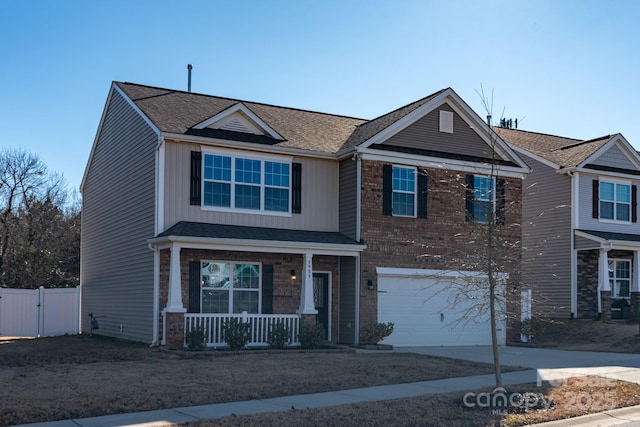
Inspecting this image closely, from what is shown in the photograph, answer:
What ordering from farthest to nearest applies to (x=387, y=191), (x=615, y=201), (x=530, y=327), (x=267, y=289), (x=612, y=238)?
(x=615, y=201), (x=612, y=238), (x=530, y=327), (x=387, y=191), (x=267, y=289)

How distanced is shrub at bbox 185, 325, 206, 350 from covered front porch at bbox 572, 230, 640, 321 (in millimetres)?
15497

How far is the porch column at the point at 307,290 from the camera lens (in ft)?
67.3

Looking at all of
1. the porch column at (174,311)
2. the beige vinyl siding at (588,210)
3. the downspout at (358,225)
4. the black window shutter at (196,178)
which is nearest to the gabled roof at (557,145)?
the beige vinyl siding at (588,210)

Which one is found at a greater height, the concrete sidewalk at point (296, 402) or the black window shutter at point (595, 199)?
the black window shutter at point (595, 199)

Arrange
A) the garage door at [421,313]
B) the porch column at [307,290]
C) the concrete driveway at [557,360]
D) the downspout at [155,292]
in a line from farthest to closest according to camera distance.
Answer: the garage door at [421,313] < the porch column at [307,290] < the downspout at [155,292] < the concrete driveway at [557,360]

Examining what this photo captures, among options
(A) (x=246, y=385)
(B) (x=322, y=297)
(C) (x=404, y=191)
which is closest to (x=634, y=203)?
(C) (x=404, y=191)

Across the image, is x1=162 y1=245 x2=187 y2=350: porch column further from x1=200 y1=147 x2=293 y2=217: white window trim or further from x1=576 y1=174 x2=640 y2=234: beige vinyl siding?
x1=576 y1=174 x2=640 y2=234: beige vinyl siding

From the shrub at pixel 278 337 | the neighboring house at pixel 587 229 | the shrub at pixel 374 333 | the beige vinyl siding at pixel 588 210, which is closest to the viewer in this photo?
the shrub at pixel 278 337

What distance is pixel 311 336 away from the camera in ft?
65.1

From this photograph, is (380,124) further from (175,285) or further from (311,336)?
(175,285)

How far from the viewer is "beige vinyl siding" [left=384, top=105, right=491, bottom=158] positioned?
2294cm

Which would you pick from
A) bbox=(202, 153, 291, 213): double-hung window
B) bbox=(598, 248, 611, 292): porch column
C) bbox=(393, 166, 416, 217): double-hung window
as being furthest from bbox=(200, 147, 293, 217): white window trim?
bbox=(598, 248, 611, 292): porch column

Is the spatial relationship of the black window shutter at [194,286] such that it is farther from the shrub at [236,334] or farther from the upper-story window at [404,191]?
the upper-story window at [404,191]

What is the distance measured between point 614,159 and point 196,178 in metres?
17.1
